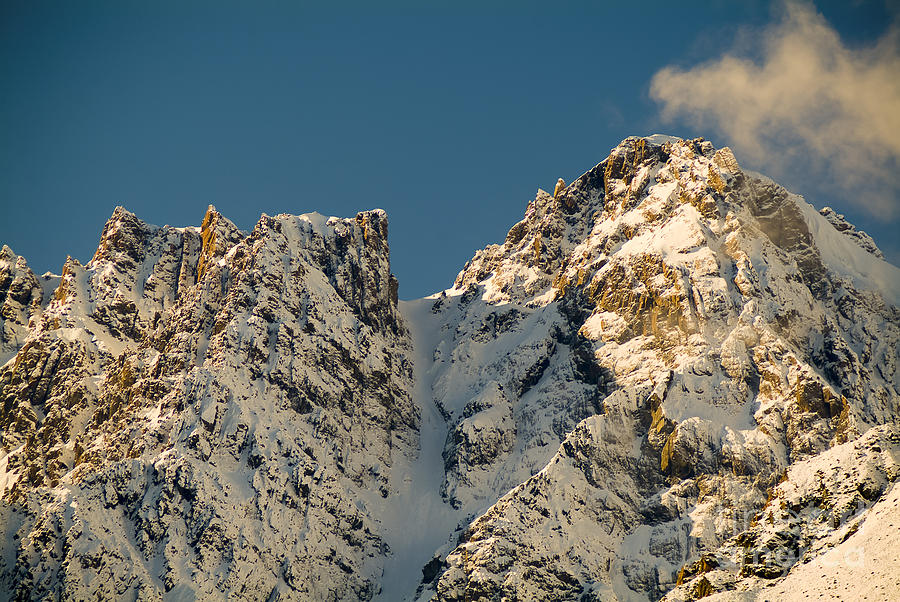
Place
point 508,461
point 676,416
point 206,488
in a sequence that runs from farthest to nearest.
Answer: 1. point 508,461
2. point 206,488
3. point 676,416

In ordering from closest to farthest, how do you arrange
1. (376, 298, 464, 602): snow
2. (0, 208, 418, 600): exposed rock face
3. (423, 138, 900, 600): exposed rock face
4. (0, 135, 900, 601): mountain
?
(423, 138, 900, 600): exposed rock face
(0, 135, 900, 601): mountain
(0, 208, 418, 600): exposed rock face
(376, 298, 464, 602): snow

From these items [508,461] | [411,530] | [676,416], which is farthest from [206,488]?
[676,416]

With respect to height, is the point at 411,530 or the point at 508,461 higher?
the point at 508,461

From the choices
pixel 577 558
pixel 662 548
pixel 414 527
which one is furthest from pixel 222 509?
pixel 662 548

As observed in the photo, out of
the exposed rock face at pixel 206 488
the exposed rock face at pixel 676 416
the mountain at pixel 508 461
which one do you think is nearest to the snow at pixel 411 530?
the mountain at pixel 508 461

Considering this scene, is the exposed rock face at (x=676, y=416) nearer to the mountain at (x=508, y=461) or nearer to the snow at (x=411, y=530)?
the mountain at (x=508, y=461)

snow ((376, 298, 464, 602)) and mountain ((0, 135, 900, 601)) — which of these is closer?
mountain ((0, 135, 900, 601))

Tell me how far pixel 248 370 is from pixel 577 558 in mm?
71660

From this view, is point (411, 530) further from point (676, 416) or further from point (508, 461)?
point (676, 416)

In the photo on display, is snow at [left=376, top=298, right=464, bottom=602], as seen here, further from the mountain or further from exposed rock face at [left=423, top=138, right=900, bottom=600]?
exposed rock face at [left=423, top=138, right=900, bottom=600]

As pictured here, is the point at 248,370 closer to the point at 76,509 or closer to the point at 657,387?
the point at 76,509

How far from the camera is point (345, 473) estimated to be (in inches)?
7539

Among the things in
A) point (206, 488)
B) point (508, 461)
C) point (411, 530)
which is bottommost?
point (411, 530)

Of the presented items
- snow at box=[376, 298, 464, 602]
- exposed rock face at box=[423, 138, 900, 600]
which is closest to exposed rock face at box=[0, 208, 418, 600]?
snow at box=[376, 298, 464, 602]
